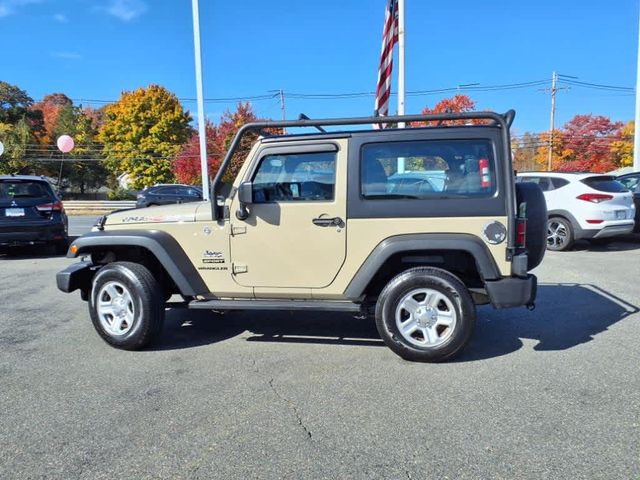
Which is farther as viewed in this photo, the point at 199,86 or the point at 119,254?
the point at 199,86

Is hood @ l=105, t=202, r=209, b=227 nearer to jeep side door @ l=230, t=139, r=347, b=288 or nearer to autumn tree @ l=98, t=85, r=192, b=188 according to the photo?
jeep side door @ l=230, t=139, r=347, b=288

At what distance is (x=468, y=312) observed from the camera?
4066 mm

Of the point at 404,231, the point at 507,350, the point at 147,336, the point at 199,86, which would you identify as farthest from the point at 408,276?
the point at 199,86

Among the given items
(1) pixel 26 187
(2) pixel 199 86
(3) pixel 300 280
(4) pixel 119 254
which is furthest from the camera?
(2) pixel 199 86

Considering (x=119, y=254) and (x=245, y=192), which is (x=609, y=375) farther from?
(x=119, y=254)

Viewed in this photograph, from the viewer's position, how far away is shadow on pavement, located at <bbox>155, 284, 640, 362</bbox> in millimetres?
4777

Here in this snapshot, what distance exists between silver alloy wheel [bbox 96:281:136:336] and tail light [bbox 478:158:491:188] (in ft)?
10.8

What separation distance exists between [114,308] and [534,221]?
155 inches

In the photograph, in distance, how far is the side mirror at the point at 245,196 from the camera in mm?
4293

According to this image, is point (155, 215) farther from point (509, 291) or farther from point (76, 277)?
point (509, 291)

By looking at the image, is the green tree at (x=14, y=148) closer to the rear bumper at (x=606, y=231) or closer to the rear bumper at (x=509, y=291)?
the rear bumper at (x=606, y=231)

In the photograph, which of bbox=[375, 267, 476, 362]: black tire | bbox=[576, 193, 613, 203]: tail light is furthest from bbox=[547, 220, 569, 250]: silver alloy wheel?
bbox=[375, 267, 476, 362]: black tire

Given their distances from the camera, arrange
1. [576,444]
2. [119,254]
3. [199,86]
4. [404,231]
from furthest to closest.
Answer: [199,86]
[119,254]
[404,231]
[576,444]

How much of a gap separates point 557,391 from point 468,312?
0.84 m
